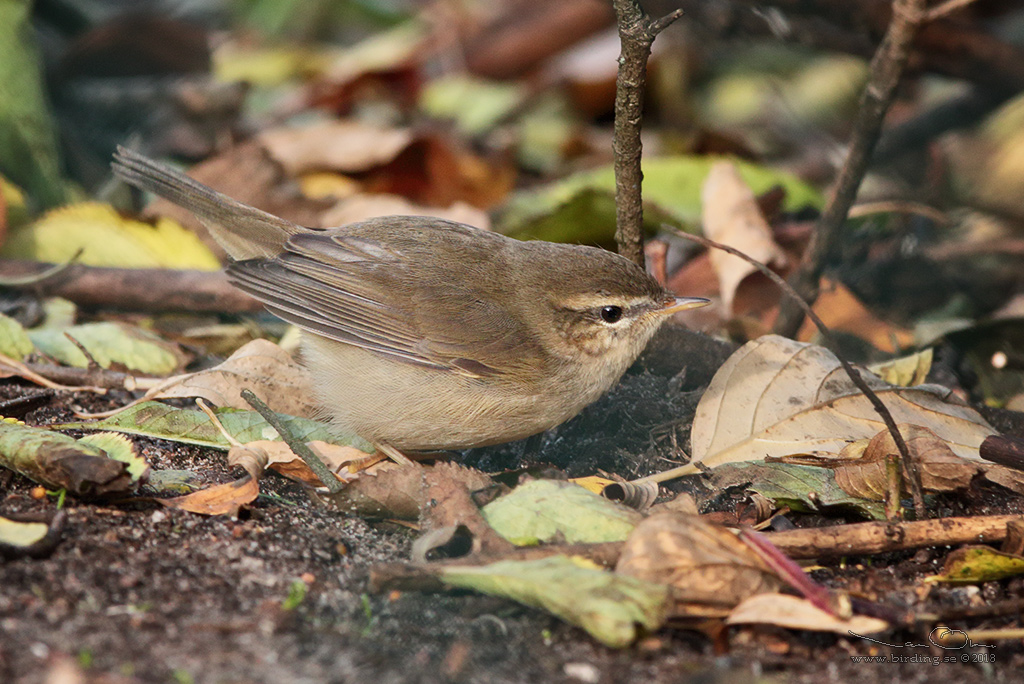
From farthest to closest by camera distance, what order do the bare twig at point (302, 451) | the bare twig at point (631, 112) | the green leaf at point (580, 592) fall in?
the bare twig at point (631, 112), the bare twig at point (302, 451), the green leaf at point (580, 592)

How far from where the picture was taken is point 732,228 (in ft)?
16.7

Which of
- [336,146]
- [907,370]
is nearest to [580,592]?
[907,370]

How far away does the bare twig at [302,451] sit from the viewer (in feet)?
11.0

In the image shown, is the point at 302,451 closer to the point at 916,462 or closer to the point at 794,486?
the point at 794,486

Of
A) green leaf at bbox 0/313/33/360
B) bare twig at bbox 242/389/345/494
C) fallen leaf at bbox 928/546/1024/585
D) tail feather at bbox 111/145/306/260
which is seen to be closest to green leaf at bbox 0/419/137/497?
bare twig at bbox 242/389/345/494

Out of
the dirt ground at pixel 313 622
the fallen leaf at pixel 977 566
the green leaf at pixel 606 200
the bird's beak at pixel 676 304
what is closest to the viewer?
the dirt ground at pixel 313 622

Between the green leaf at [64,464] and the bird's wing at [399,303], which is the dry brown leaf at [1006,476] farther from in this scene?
the green leaf at [64,464]

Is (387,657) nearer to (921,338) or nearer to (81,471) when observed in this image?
(81,471)

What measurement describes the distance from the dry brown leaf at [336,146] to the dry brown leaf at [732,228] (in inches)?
89.5

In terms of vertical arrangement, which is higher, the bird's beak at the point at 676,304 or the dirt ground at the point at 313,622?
the bird's beak at the point at 676,304

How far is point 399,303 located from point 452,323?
238 mm

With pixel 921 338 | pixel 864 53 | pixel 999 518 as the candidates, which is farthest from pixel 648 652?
pixel 864 53

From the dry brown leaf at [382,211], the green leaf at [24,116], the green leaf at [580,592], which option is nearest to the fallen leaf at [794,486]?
the green leaf at [580,592]

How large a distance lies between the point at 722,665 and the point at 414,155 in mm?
4813
